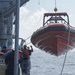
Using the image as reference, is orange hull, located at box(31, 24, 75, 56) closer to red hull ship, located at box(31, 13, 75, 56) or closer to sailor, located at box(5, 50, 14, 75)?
red hull ship, located at box(31, 13, 75, 56)

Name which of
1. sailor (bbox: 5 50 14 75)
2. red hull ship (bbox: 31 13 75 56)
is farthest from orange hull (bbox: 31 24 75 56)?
sailor (bbox: 5 50 14 75)

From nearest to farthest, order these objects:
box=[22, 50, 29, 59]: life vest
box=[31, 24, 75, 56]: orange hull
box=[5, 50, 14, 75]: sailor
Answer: box=[5, 50, 14, 75]: sailor < box=[22, 50, 29, 59]: life vest < box=[31, 24, 75, 56]: orange hull

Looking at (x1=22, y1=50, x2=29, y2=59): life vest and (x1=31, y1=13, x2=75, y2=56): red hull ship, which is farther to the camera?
(x1=31, y1=13, x2=75, y2=56): red hull ship

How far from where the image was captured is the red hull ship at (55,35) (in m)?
18.1

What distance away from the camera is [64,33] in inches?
721

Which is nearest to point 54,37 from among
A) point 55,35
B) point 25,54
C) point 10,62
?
point 55,35

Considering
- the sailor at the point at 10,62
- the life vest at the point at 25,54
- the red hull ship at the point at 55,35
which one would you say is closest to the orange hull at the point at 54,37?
the red hull ship at the point at 55,35

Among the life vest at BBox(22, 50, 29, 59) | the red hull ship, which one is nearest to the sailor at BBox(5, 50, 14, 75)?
the life vest at BBox(22, 50, 29, 59)

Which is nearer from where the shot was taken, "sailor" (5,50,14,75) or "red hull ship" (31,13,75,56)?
"sailor" (5,50,14,75)

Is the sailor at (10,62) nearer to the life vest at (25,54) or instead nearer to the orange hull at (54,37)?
the life vest at (25,54)

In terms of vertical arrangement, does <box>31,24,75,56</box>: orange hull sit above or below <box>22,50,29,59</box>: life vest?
above

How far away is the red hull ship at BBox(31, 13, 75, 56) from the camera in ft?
59.4

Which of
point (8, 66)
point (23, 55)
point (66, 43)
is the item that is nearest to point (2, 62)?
point (8, 66)

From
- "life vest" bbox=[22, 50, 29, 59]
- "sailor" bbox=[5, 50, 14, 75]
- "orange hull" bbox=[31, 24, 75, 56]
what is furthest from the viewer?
"orange hull" bbox=[31, 24, 75, 56]
